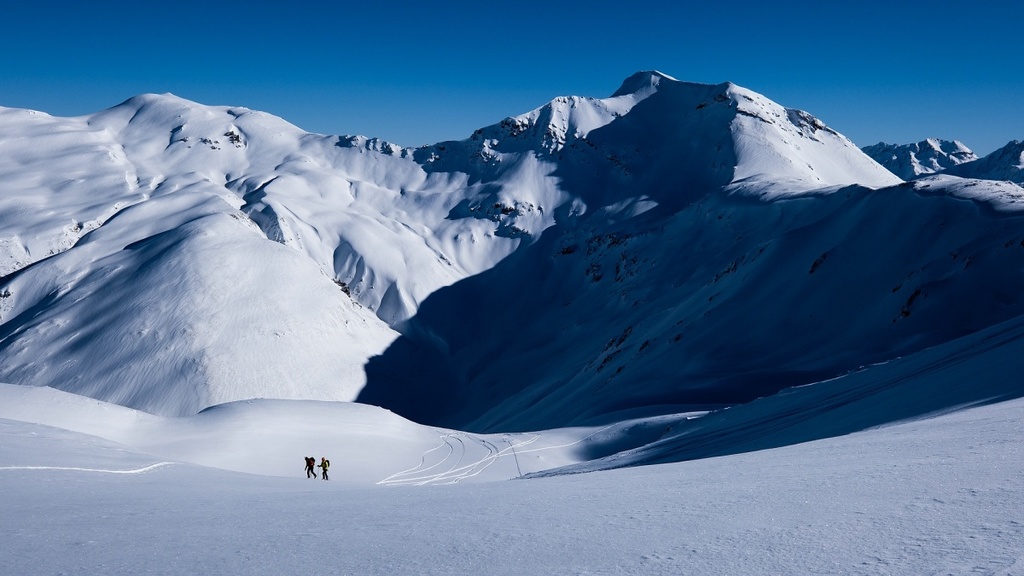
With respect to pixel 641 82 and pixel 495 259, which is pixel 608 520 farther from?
pixel 641 82

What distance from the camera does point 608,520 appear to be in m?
6.84

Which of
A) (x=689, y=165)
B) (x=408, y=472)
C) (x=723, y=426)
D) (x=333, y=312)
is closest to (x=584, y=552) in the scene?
(x=723, y=426)

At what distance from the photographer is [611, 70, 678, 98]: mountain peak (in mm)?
146500

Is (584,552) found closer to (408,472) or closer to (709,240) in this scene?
(408,472)

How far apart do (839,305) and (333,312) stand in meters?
55.4

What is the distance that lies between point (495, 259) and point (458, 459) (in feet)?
294

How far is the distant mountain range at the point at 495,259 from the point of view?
3972 cm

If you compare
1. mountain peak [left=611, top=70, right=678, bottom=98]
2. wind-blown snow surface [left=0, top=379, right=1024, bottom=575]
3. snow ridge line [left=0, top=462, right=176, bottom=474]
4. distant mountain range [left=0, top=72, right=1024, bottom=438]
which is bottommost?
wind-blown snow surface [left=0, top=379, right=1024, bottom=575]

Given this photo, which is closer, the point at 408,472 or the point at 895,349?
the point at 408,472

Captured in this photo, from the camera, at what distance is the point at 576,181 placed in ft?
426

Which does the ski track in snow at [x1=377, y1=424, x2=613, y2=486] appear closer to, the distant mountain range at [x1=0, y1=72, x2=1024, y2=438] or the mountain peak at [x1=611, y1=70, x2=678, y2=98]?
the distant mountain range at [x1=0, y1=72, x2=1024, y2=438]

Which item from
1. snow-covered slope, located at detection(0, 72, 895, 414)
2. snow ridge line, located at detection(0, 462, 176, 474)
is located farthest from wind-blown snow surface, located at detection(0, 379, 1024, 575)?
snow-covered slope, located at detection(0, 72, 895, 414)

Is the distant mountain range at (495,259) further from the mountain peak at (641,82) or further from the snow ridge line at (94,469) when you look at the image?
the snow ridge line at (94,469)

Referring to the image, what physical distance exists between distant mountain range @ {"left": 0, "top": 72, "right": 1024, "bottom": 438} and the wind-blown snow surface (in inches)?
352
